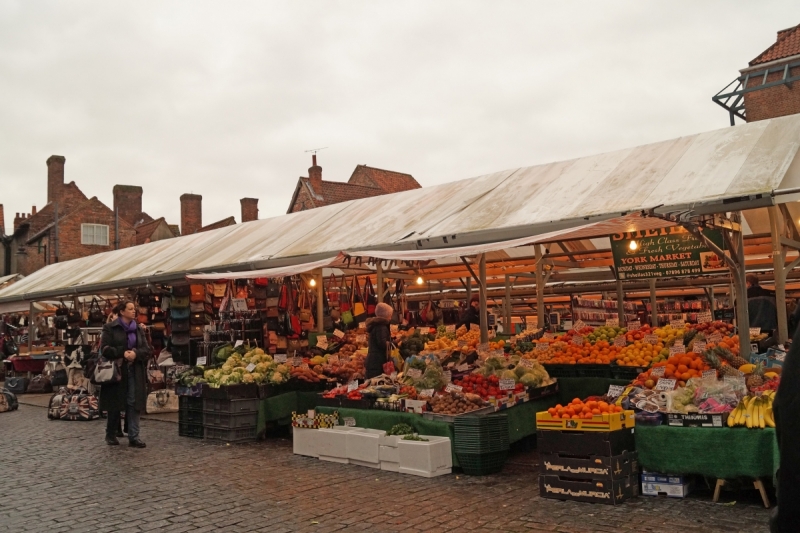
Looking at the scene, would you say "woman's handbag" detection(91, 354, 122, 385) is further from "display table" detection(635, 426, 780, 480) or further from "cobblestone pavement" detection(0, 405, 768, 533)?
"display table" detection(635, 426, 780, 480)

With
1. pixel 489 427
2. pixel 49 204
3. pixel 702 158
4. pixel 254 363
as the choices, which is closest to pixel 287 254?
pixel 254 363

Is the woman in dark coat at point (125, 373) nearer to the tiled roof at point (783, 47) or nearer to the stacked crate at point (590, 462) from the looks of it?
the stacked crate at point (590, 462)

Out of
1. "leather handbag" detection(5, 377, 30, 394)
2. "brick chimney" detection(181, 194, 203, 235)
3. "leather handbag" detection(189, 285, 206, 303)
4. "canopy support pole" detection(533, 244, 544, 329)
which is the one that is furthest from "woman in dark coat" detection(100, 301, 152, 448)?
"brick chimney" detection(181, 194, 203, 235)

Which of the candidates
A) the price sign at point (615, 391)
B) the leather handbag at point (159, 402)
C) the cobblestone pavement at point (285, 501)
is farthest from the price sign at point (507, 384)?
the leather handbag at point (159, 402)

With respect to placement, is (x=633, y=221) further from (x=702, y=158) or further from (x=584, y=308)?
(x=584, y=308)

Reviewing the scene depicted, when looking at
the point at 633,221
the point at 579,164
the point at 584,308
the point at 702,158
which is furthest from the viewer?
the point at 584,308

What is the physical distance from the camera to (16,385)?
19281 millimetres

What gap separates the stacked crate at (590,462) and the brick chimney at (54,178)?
41.2 metres

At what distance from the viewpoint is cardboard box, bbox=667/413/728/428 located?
5.74m

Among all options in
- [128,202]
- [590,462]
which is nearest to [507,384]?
[590,462]

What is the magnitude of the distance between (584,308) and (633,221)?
6728mm

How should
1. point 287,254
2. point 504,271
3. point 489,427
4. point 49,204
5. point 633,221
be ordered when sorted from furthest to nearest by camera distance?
point 49,204, point 504,271, point 287,254, point 633,221, point 489,427

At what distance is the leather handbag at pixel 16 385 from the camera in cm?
1909

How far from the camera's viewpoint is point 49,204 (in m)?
40.1
